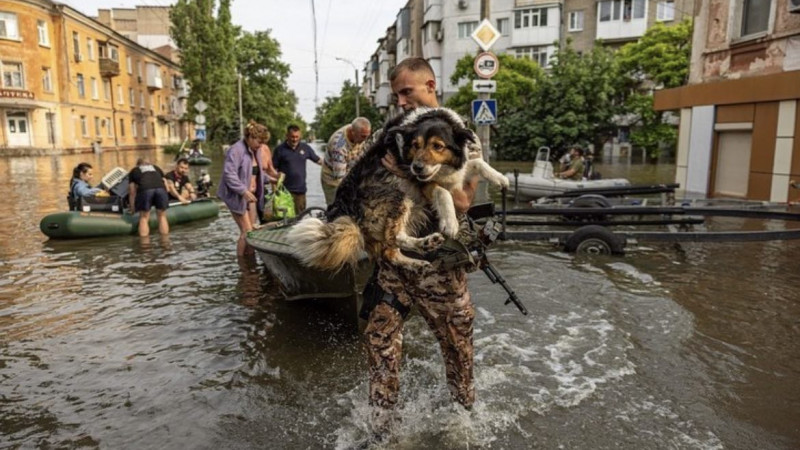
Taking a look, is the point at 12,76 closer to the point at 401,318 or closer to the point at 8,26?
the point at 8,26

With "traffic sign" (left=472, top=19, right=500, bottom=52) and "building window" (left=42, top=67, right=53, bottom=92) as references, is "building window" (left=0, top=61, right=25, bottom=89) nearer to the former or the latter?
"building window" (left=42, top=67, right=53, bottom=92)

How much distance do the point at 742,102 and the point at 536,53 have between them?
32696mm

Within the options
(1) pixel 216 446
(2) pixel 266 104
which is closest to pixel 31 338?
(1) pixel 216 446

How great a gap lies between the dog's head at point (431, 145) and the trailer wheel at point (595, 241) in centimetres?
656

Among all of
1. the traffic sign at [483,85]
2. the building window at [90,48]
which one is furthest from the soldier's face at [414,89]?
the building window at [90,48]

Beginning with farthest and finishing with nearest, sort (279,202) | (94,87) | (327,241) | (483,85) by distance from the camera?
(94,87) → (483,85) → (279,202) → (327,241)

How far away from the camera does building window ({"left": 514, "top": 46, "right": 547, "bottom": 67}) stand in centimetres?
4447

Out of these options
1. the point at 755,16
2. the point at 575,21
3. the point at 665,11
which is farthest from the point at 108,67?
the point at 755,16

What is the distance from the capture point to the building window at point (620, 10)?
41750 mm

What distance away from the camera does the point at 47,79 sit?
4088 centimetres

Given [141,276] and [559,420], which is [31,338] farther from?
[559,420]

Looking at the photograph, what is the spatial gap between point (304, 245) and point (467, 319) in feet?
3.67

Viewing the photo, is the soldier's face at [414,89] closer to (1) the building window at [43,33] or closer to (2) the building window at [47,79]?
A: (2) the building window at [47,79]

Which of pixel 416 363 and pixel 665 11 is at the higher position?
pixel 665 11
